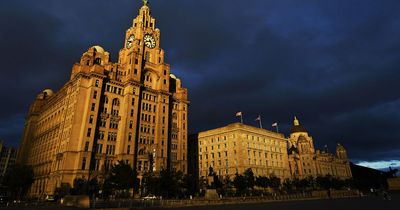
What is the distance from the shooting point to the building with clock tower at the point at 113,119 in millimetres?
80562

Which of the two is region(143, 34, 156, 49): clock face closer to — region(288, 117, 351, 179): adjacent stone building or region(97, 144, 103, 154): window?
region(97, 144, 103, 154): window

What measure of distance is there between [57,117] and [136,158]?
127ft

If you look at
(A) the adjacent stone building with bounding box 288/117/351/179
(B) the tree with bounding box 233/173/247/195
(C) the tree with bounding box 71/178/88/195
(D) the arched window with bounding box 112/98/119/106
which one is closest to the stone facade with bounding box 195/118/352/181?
(A) the adjacent stone building with bounding box 288/117/351/179

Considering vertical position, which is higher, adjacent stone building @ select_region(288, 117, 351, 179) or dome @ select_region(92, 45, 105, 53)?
dome @ select_region(92, 45, 105, 53)

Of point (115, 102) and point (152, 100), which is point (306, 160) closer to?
point (152, 100)

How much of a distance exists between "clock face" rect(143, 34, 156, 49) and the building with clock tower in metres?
0.47

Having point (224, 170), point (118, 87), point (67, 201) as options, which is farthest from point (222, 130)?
point (67, 201)

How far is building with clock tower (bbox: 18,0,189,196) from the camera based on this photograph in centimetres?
8056

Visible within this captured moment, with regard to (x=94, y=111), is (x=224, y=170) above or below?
below

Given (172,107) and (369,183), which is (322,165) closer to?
(369,183)

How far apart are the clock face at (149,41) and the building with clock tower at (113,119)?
47 centimetres

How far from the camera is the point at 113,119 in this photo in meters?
89.4

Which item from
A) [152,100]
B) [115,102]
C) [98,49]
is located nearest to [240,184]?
[152,100]

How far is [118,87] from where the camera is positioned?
94938mm
